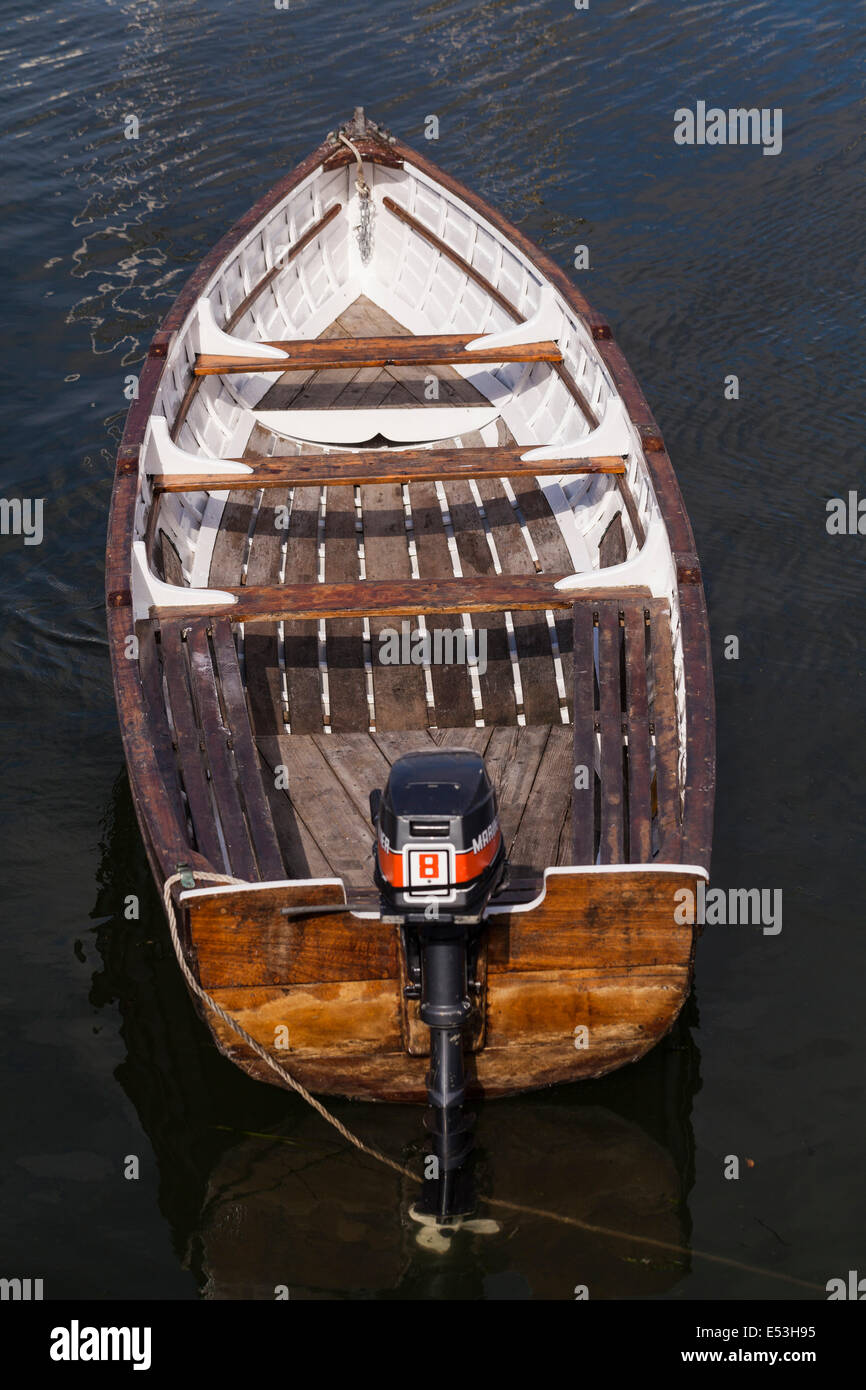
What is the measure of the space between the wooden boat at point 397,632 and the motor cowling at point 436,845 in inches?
1.5

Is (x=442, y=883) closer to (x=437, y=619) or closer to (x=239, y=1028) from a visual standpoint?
(x=239, y=1028)

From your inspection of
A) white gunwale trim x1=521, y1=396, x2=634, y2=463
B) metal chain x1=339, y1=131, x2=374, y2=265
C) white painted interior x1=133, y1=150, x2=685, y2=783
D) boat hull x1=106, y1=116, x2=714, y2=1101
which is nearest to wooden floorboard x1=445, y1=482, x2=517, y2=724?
white painted interior x1=133, y1=150, x2=685, y2=783

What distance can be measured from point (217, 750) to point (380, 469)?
2147 millimetres

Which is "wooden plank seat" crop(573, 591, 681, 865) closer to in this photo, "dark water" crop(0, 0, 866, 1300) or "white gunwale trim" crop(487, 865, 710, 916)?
"white gunwale trim" crop(487, 865, 710, 916)

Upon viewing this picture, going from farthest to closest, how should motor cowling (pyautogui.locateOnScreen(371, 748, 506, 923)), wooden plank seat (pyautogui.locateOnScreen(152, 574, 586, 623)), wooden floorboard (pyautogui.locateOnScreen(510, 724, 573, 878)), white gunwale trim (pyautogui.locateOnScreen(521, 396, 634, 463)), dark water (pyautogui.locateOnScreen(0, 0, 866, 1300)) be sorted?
white gunwale trim (pyautogui.locateOnScreen(521, 396, 634, 463)), wooden plank seat (pyautogui.locateOnScreen(152, 574, 586, 623)), wooden floorboard (pyautogui.locateOnScreen(510, 724, 573, 878)), dark water (pyautogui.locateOnScreen(0, 0, 866, 1300)), motor cowling (pyautogui.locateOnScreen(371, 748, 506, 923))

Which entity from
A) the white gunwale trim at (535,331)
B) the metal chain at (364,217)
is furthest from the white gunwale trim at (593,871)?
the metal chain at (364,217)

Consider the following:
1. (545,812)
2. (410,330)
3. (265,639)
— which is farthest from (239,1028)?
(410,330)

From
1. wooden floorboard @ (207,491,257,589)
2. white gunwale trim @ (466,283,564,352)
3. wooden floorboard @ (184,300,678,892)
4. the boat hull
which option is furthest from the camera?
white gunwale trim @ (466,283,564,352)

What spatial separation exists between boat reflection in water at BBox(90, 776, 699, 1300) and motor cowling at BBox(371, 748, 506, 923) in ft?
4.88

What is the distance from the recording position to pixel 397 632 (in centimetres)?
809

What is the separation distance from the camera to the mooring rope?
5.78m

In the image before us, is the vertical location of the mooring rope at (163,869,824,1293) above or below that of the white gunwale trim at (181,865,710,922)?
below

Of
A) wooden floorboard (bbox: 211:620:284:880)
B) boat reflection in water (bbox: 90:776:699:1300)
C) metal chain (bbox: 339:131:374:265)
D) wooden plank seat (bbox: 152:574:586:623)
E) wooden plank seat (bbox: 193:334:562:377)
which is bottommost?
boat reflection in water (bbox: 90:776:699:1300)
